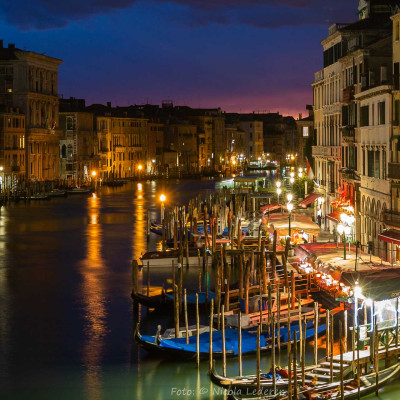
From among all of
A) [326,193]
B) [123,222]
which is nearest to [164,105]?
[123,222]

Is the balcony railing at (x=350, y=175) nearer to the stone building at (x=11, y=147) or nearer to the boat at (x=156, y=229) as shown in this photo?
the boat at (x=156, y=229)

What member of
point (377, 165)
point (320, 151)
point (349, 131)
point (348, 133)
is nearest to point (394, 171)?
point (377, 165)

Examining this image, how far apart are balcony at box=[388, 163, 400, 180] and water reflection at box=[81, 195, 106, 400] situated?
6.68 metres

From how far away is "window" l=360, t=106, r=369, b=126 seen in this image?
23641 millimetres

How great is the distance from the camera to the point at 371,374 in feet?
42.3

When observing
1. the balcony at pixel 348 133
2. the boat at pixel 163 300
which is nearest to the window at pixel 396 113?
the balcony at pixel 348 133

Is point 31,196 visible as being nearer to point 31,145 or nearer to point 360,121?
point 31,145

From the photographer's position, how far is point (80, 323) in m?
18.8

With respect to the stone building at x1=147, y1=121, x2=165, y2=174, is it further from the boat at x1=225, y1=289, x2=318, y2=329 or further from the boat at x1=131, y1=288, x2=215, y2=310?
the boat at x1=225, y1=289, x2=318, y2=329

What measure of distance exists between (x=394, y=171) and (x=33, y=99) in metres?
43.6

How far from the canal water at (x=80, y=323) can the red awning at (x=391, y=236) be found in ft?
15.0

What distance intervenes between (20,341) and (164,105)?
86.7 m

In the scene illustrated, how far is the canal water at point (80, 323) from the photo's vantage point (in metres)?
14.6

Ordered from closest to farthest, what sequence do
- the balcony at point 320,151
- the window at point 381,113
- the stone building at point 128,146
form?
the window at point 381,113
the balcony at point 320,151
the stone building at point 128,146
